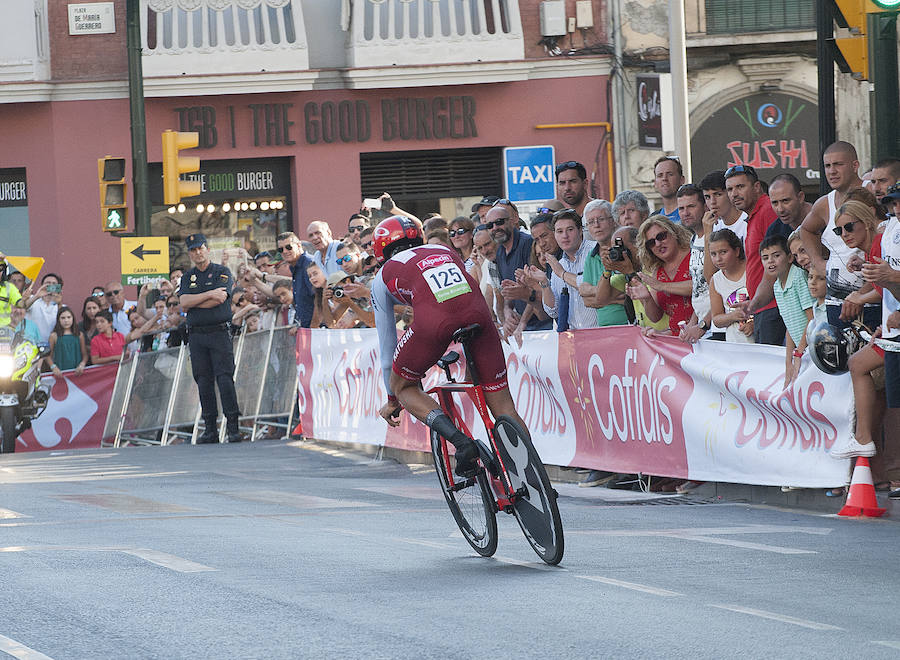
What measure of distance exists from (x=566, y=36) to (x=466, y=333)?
70.2 ft

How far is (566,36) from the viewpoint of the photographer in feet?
97.9

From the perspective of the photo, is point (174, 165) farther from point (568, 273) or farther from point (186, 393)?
point (568, 273)

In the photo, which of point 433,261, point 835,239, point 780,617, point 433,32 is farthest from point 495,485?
point 433,32

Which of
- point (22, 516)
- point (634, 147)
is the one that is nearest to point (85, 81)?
point (634, 147)

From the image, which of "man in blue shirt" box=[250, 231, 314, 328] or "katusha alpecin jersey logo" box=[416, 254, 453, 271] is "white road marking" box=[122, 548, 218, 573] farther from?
"man in blue shirt" box=[250, 231, 314, 328]

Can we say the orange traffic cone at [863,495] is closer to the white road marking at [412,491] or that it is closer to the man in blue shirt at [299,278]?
the white road marking at [412,491]

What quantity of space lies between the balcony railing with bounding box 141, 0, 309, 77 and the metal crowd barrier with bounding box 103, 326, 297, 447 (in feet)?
25.0

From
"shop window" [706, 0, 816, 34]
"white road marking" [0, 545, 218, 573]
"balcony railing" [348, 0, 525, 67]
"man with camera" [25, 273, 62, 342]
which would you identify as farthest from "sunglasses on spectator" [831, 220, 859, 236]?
"shop window" [706, 0, 816, 34]

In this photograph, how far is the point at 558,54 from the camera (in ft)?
98.0

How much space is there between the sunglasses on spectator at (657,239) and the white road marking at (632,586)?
5.16m

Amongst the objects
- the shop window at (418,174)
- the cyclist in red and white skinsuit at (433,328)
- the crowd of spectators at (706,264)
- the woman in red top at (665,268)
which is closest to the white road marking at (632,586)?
the cyclist in red and white skinsuit at (433,328)

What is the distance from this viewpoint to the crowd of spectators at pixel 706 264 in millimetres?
10859

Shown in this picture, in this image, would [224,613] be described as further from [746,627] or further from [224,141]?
[224,141]

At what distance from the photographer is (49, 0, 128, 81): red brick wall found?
95.9 feet
